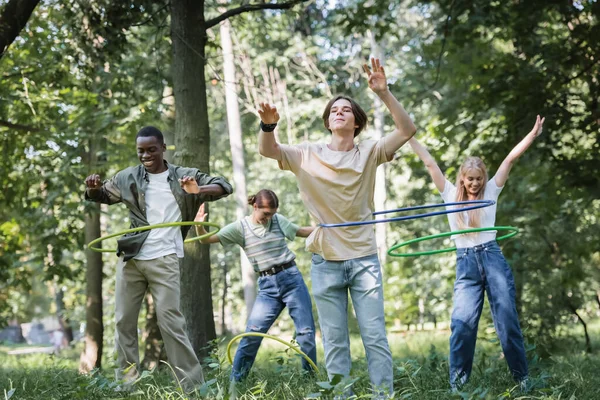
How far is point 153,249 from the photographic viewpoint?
16.5ft

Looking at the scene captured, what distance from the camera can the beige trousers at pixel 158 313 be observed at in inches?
197

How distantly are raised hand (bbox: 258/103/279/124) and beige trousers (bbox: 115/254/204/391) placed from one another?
1.51 metres

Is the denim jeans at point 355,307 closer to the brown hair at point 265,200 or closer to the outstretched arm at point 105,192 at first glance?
the outstretched arm at point 105,192

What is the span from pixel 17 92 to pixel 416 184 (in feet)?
53.2

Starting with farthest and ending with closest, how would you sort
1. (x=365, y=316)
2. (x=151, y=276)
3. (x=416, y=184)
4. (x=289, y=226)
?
(x=416, y=184) < (x=289, y=226) < (x=151, y=276) < (x=365, y=316)

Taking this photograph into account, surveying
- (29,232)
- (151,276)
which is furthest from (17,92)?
(151,276)

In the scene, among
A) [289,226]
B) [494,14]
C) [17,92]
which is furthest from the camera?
[17,92]

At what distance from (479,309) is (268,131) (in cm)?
238

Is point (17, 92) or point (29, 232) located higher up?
point (17, 92)

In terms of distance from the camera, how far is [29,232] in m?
11.8

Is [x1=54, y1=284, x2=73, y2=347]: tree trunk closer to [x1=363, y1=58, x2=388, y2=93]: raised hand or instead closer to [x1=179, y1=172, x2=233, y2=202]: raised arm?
[x1=179, y1=172, x2=233, y2=202]: raised arm

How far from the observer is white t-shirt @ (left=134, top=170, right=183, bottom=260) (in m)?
5.04

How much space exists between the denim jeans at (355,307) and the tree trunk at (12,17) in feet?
13.9

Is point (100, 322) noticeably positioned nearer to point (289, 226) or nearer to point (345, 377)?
point (289, 226)
